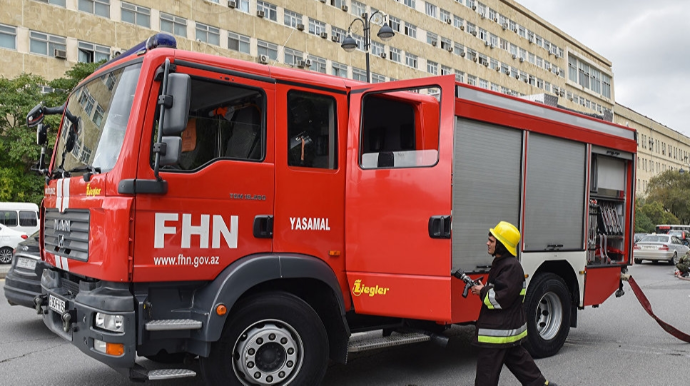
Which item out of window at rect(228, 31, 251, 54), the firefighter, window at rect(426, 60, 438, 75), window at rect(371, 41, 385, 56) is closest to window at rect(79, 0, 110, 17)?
window at rect(228, 31, 251, 54)

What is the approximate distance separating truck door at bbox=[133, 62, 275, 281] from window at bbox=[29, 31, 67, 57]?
26.5m

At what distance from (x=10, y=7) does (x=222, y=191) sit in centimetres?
2671

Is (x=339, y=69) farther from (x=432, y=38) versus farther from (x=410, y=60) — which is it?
(x=432, y=38)

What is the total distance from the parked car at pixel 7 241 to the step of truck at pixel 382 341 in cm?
1705

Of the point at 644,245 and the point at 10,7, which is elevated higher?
the point at 10,7

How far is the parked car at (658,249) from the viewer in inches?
1144

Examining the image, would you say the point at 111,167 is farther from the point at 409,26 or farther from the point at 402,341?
the point at 409,26

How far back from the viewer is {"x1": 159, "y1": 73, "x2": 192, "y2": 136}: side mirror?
452cm

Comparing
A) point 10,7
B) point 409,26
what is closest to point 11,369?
point 10,7

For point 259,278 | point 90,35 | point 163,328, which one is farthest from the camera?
point 90,35

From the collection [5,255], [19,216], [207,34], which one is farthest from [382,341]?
[207,34]

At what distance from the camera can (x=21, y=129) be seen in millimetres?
25031

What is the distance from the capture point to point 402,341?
588 cm

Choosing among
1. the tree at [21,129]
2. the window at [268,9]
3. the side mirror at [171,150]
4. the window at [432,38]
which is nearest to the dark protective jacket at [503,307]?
the side mirror at [171,150]
